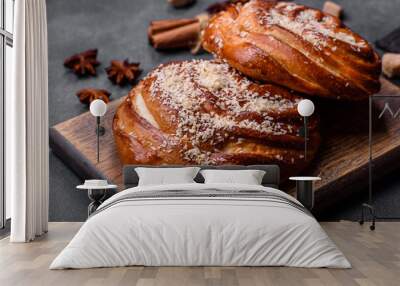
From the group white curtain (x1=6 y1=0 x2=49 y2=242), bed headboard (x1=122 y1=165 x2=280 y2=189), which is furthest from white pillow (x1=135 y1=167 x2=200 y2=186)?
white curtain (x1=6 y1=0 x2=49 y2=242)

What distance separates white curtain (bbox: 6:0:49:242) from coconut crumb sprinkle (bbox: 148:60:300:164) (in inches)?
40.1

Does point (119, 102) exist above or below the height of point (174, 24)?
below

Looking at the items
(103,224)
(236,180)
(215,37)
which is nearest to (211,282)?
(103,224)

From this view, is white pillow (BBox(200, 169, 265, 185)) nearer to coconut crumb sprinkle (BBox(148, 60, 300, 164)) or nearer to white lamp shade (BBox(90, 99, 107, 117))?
coconut crumb sprinkle (BBox(148, 60, 300, 164))

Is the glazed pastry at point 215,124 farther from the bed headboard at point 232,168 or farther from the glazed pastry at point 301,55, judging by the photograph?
the glazed pastry at point 301,55

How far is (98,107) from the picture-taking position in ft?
17.1

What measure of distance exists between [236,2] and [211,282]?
3541mm

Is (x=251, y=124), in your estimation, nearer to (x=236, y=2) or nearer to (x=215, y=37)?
(x=215, y=37)

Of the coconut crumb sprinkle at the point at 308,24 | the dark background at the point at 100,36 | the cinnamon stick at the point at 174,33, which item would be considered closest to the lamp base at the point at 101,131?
the dark background at the point at 100,36

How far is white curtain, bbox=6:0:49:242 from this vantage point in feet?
14.8

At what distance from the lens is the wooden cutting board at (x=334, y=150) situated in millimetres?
5113

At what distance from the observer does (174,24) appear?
18.6 ft

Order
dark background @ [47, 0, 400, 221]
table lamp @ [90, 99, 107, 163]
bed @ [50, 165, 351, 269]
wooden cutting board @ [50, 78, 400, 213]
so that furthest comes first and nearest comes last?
dark background @ [47, 0, 400, 221], table lamp @ [90, 99, 107, 163], wooden cutting board @ [50, 78, 400, 213], bed @ [50, 165, 351, 269]

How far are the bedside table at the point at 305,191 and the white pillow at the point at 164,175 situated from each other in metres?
0.92
